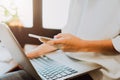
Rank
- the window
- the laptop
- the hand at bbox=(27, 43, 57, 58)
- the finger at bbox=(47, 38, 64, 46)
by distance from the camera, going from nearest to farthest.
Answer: the laptop, the finger at bbox=(47, 38, 64, 46), the hand at bbox=(27, 43, 57, 58), the window

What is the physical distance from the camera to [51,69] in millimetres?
802

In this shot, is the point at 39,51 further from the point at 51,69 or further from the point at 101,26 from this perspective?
the point at 101,26

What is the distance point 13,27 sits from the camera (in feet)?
4.14

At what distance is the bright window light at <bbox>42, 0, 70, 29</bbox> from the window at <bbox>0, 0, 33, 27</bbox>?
9cm

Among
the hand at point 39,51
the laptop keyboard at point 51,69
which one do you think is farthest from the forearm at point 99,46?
the hand at point 39,51

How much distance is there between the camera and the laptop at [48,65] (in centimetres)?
68

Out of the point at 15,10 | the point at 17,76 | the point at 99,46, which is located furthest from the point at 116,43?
the point at 15,10

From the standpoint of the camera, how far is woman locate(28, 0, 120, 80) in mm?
808

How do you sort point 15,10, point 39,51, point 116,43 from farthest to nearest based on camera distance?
point 15,10
point 39,51
point 116,43

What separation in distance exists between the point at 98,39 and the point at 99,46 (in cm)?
8

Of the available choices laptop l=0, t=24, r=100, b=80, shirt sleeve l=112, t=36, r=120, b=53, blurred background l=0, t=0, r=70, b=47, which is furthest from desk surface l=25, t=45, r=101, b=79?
blurred background l=0, t=0, r=70, b=47

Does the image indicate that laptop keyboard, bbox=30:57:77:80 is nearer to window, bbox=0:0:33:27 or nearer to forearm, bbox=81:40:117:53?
forearm, bbox=81:40:117:53

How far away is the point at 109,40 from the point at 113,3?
0.49 feet

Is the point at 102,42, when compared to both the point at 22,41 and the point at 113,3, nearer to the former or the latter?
the point at 113,3
